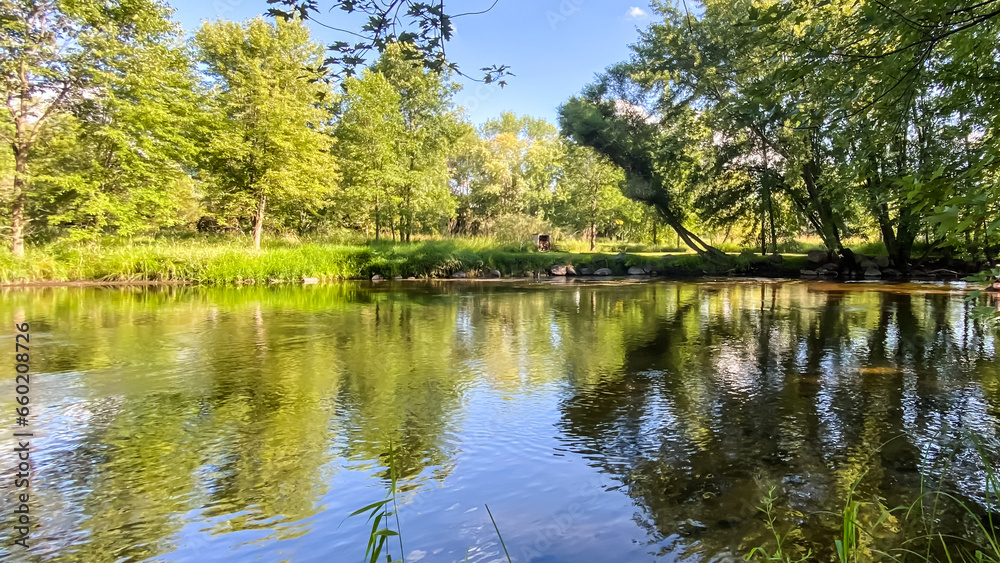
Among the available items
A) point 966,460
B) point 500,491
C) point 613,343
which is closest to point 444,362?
point 613,343

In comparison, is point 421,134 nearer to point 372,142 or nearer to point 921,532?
point 372,142

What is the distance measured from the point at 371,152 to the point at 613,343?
24.8 meters

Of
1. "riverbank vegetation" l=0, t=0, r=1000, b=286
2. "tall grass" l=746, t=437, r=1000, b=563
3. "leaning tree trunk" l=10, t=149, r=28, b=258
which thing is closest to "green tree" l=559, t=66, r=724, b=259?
"riverbank vegetation" l=0, t=0, r=1000, b=286

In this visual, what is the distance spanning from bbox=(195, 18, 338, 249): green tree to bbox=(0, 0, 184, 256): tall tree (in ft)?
16.1

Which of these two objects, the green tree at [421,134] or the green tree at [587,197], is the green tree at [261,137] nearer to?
the green tree at [421,134]

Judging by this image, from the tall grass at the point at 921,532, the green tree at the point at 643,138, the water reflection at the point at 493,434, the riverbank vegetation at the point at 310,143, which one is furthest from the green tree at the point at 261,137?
the tall grass at the point at 921,532

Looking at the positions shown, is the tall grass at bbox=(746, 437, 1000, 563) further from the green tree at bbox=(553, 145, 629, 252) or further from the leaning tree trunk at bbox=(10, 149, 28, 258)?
the green tree at bbox=(553, 145, 629, 252)

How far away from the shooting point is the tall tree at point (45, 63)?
1983 cm

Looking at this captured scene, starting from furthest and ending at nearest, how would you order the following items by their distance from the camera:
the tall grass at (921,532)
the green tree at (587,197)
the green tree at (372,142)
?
the green tree at (587,197), the green tree at (372,142), the tall grass at (921,532)

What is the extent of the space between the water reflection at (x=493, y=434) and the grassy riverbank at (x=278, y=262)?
11525 millimetres

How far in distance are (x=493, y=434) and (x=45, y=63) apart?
24.8 metres

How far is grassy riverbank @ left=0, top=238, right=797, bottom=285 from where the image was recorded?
20.2 m

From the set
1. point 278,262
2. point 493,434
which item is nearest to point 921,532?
point 493,434

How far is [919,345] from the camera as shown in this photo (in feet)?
29.3
